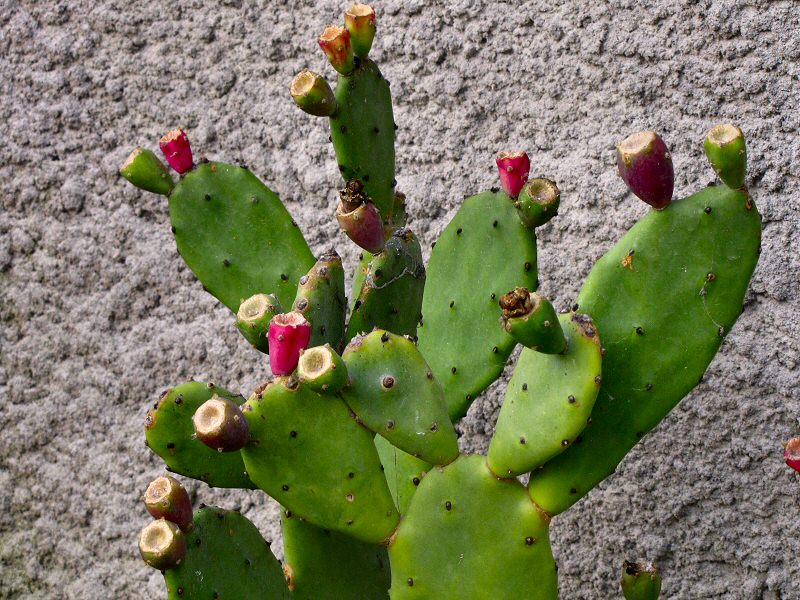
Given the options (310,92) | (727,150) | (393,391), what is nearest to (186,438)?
(393,391)

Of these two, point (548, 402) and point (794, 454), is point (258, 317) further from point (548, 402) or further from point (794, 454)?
point (794, 454)

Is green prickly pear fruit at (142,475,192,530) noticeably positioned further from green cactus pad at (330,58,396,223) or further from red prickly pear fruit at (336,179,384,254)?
green cactus pad at (330,58,396,223)

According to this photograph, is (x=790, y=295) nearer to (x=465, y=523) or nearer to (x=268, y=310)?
(x=465, y=523)

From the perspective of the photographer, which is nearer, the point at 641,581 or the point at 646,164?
the point at 646,164

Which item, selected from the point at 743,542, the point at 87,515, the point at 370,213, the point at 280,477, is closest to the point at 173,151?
the point at 370,213

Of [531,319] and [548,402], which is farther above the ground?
[531,319]
